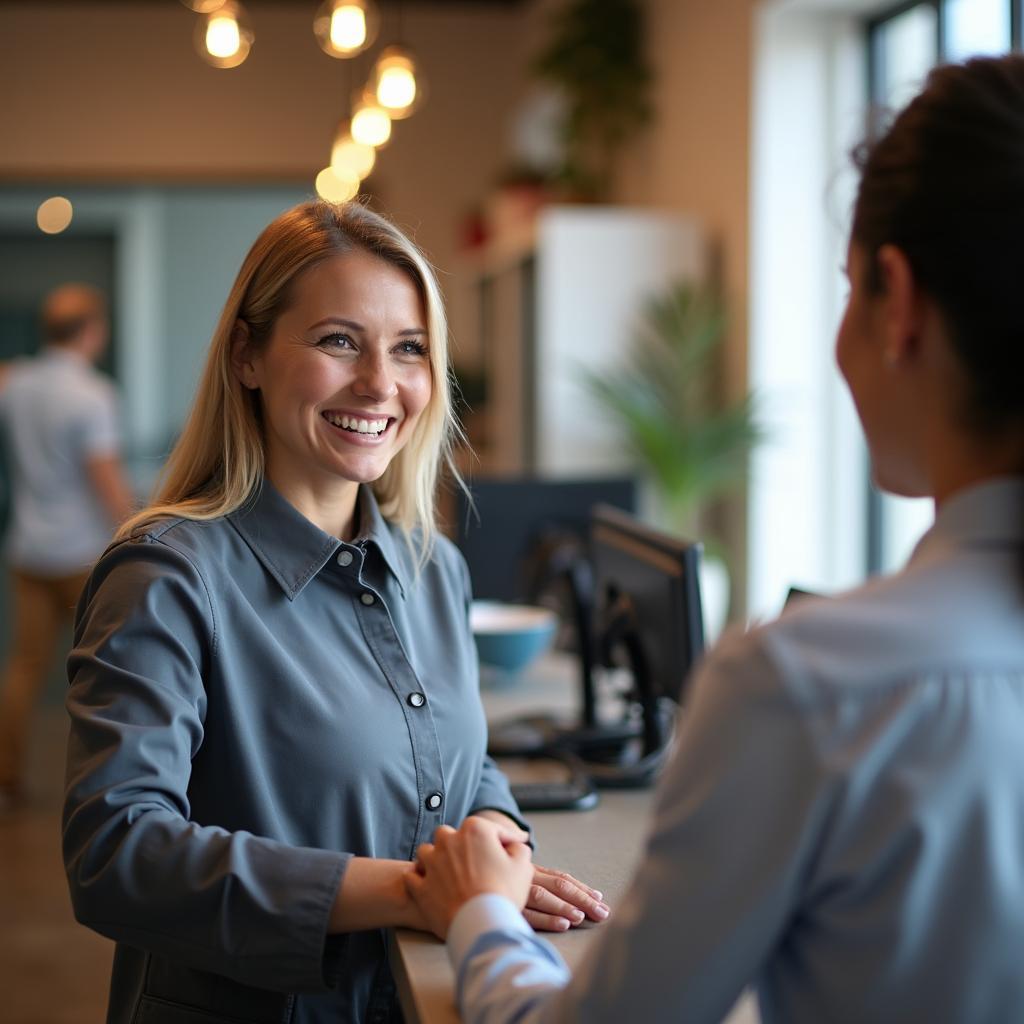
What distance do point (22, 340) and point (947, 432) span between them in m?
9.34

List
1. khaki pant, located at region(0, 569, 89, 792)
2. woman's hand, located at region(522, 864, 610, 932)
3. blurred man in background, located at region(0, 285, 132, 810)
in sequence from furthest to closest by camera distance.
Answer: blurred man in background, located at region(0, 285, 132, 810) < khaki pant, located at region(0, 569, 89, 792) < woman's hand, located at region(522, 864, 610, 932)

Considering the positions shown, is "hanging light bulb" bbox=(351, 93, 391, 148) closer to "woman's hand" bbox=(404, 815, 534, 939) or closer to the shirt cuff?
"woman's hand" bbox=(404, 815, 534, 939)

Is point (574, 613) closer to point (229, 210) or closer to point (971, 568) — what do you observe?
point (971, 568)

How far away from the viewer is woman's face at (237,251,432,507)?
4.97 feet

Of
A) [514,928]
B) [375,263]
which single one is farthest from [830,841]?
[375,263]

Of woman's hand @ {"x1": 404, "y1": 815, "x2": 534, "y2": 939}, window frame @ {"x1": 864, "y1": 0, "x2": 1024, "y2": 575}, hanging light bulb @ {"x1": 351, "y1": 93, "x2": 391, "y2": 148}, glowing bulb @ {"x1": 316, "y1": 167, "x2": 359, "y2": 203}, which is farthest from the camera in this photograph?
glowing bulb @ {"x1": 316, "y1": 167, "x2": 359, "y2": 203}

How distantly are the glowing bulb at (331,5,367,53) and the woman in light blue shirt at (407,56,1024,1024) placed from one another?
106 inches

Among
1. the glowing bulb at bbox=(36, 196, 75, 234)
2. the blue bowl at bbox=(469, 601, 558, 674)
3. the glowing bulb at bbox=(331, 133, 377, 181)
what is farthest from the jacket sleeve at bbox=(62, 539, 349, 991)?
the glowing bulb at bbox=(36, 196, 75, 234)

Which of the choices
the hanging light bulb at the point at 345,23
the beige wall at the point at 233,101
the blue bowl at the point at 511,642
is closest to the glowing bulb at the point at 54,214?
the beige wall at the point at 233,101

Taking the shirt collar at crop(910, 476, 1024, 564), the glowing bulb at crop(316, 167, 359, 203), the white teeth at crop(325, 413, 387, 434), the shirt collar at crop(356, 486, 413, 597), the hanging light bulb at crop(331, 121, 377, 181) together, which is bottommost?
the shirt collar at crop(356, 486, 413, 597)

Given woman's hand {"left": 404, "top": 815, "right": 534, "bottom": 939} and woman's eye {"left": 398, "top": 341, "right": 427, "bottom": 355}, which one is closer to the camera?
woman's hand {"left": 404, "top": 815, "right": 534, "bottom": 939}

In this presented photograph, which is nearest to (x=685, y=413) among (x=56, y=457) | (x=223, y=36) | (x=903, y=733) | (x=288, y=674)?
(x=223, y=36)

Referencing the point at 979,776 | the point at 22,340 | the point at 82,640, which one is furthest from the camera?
the point at 22,340

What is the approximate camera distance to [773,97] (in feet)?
13.7
